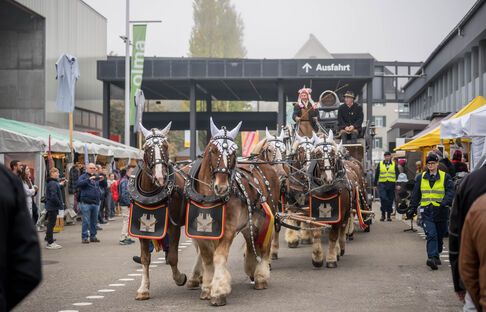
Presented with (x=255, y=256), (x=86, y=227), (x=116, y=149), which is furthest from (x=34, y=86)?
(x=255, y=256)

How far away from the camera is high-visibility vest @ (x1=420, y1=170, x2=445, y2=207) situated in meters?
12.8

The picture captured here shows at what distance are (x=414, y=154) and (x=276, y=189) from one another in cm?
2320

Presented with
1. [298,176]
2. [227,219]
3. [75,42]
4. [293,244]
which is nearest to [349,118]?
[293,244]

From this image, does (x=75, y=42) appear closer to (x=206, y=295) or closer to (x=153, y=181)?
(x=153, y=181)

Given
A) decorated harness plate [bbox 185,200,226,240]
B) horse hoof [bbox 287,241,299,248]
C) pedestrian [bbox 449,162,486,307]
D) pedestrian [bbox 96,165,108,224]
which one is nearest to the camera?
pedestrian [bbox 449,162,486,307]

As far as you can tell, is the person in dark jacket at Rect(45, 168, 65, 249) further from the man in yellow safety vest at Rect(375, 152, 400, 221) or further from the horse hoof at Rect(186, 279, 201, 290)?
the man in yellow safety vest at Rect(375, 152, 400, 221)

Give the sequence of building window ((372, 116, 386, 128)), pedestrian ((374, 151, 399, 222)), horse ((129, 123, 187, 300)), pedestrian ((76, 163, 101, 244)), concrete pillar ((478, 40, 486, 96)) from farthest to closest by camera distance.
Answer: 1. building window ((372, 116, 386, 128))
2. concrete pillar ((478, 40, 486, 96))
3. pedestrian ((374, 151, 399, 222))
4. pedestrian ((76, 163, 101, 244))
5. horse ((129, 123, 187, 300))

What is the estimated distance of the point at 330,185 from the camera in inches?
532

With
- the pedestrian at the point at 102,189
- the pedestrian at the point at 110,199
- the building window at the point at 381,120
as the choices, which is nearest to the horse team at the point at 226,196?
the pedestrian at the point at 102,189

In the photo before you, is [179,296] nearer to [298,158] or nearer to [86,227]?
[298,158]

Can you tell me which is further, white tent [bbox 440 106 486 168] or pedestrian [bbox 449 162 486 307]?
white tent [bbox 440 106 486 168]

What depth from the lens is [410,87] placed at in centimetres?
6462

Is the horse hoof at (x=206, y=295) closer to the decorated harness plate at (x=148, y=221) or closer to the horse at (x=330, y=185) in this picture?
the decorated harness plate at (x=148, y=221)

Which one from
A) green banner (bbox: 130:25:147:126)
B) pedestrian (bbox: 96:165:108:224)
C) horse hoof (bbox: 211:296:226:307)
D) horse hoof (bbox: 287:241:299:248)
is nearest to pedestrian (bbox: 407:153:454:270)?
horse hoof (bbox: 287:241:299:248)
